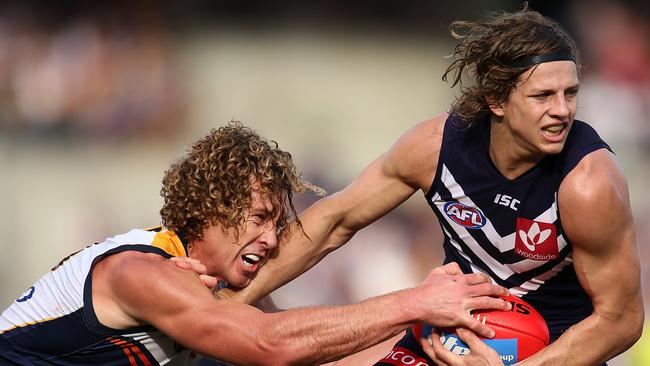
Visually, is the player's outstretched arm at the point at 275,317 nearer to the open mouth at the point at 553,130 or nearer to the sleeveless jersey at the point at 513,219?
the sleeveless jersey at the point at 513,219

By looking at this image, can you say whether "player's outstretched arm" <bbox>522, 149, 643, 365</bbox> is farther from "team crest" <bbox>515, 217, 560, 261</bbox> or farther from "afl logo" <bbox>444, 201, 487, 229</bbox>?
"afl logo" <bbox>444, 201, 487, 229</bbox>

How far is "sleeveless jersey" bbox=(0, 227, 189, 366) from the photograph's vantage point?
507cm

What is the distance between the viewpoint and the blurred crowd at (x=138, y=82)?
1238cm

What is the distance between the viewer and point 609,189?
4805mm

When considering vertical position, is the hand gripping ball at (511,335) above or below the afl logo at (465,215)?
below

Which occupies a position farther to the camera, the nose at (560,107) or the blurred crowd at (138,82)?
the blurred crowd at (138,82)

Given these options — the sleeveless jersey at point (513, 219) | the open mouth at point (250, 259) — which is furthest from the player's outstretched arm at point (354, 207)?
the open mouth at point (250, 259)

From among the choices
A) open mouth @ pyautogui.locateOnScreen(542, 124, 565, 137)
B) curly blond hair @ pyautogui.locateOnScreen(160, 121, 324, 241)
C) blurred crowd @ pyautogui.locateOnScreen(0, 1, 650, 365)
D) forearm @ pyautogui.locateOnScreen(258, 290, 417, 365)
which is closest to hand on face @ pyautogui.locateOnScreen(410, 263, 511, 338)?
forearm @ pyautogui.locateOnScreen(258, 290, 417, 365)

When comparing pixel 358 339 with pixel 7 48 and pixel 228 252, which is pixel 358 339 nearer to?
pixel 228 252

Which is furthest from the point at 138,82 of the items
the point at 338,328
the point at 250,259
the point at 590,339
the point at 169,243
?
the point at 590,339

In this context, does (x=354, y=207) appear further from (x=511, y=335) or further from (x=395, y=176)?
(x=511, y=335)

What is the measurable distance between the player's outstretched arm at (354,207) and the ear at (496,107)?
0.46 meters

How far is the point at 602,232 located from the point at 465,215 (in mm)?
888

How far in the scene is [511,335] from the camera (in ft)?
16.4
